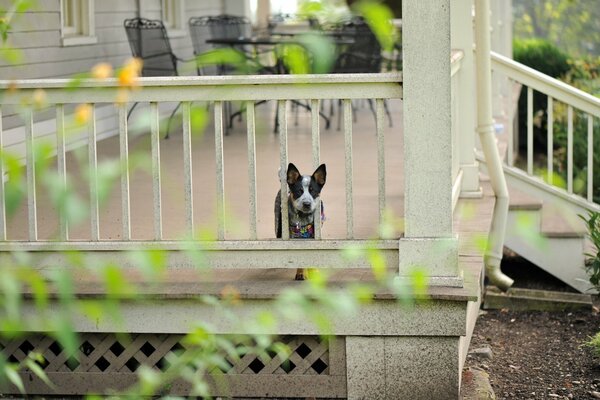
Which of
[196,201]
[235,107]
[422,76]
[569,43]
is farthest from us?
[569,43]

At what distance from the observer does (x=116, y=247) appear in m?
4.98

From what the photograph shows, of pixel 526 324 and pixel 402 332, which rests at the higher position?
pixel 402 332

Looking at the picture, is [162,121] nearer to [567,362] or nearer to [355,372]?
[567,362]

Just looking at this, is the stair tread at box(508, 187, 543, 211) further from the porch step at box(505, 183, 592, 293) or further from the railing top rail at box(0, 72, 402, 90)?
the railing top rail at box(0, 72, 402, 90)

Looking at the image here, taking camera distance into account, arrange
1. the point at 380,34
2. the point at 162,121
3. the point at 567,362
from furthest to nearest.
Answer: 1. the point at 162,121
2. the point at 567,362
3. the point at 380,34

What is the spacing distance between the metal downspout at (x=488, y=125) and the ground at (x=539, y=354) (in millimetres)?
510

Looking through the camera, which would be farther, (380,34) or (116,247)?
(116,247)

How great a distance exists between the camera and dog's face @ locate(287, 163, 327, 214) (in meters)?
4.84

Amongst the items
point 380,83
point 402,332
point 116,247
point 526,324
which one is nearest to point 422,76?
point 380,83

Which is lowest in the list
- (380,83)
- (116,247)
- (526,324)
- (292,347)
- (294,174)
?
(526,324)

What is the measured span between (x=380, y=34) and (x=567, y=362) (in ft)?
15.2

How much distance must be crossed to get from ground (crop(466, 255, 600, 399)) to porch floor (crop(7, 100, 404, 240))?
99 centimetres

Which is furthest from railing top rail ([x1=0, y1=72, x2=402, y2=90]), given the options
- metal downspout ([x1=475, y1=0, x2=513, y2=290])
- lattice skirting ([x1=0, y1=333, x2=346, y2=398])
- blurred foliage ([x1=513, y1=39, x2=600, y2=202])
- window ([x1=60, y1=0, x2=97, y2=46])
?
blurred foliage ([x1=513, y1=39, x2=600, y2=202])

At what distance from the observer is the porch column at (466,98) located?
7301 mm
